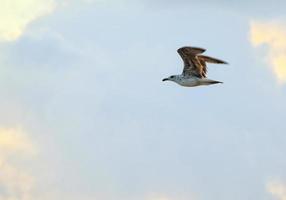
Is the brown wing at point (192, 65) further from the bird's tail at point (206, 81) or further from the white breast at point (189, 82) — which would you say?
the bird's tail at point (206, 81)

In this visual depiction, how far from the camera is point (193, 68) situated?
130500 millimetres

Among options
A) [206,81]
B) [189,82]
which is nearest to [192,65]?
[189,82]

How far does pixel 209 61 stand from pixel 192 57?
2161 millimetres

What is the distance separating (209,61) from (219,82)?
9.51m

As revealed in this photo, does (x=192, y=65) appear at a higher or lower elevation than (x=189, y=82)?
higher

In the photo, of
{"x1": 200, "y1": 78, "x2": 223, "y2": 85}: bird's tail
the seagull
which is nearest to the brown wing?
the seagull

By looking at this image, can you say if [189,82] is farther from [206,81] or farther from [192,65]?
[206,81]

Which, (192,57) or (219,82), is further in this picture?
(192,57)

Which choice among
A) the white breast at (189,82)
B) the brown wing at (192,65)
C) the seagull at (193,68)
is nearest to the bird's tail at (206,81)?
the seagull at (193,68)

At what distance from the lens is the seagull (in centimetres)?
12781

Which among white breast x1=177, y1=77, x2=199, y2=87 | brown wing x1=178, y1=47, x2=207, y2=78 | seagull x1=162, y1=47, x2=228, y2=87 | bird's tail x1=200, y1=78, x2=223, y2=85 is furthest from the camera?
white breast x1=177, y1=77, x2=199, y2=87

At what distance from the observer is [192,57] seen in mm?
129125

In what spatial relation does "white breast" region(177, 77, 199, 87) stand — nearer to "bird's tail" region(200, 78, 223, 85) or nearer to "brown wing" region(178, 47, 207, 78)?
"brown wing" region(178, 47, 207, 78)

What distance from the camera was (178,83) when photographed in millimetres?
131750
